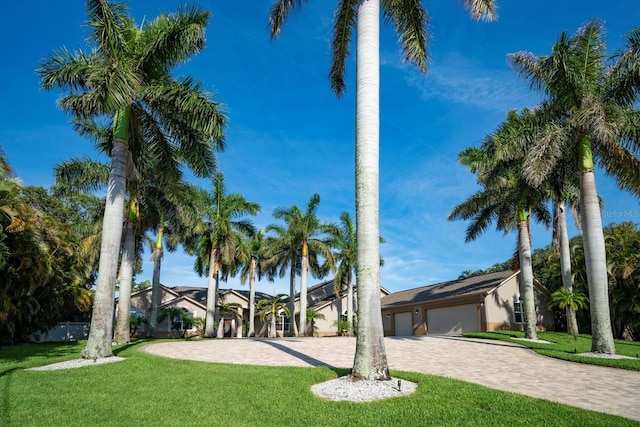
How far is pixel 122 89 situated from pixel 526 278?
21.3 metres

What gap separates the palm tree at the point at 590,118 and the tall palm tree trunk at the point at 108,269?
14.7 metres

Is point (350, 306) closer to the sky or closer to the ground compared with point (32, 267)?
closer to the ground

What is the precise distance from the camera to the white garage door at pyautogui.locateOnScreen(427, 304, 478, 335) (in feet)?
102

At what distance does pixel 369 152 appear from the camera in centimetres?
991

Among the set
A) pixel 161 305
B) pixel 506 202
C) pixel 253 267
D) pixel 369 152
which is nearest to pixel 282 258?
pixel 253 267

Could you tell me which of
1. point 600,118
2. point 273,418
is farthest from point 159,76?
point 600,118

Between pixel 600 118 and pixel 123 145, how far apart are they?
54.5 ft

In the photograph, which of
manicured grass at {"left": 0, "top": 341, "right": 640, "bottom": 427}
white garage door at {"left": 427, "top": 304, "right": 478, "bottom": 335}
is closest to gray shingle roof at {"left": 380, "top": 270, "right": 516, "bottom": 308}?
white garage door at {"left": 427, "top": 304, "right": 478, "bottom": 335}

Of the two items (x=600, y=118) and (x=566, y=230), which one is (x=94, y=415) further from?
(x=566, y=230)

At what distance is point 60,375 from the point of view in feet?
36.0

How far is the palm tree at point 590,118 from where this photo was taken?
50.2ft

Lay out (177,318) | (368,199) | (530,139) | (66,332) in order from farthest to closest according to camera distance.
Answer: (177,318) → (66,332) → (530,139) → (368,199)

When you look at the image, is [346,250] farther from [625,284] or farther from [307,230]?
[625,284]

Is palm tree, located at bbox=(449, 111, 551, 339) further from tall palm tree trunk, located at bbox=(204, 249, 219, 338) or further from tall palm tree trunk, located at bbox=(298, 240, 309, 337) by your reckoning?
tall palm tree trunk, located at bbox=(204, 249, 219, 338)
